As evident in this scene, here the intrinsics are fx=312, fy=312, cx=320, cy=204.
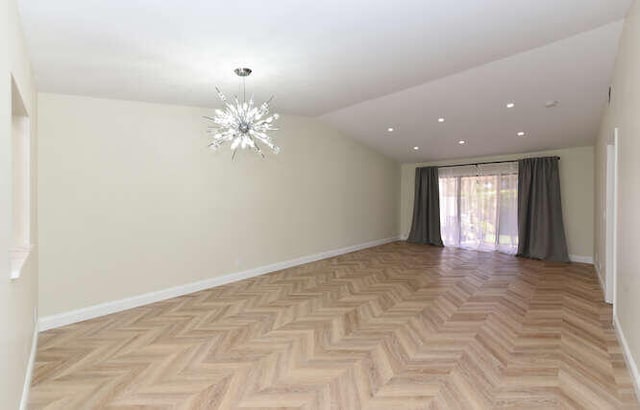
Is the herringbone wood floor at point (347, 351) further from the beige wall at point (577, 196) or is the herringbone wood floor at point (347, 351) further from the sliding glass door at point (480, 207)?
the sliding glass door at point (480, 207)

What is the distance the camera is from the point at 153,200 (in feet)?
12.3

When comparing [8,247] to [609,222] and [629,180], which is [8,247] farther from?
[609,222]

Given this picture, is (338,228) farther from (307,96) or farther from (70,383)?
(70,383)

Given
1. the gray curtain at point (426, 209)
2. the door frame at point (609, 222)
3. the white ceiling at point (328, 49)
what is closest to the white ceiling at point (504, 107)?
the white ceiling at point (328, 49)

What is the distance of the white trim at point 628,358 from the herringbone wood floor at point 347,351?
6 centimetres

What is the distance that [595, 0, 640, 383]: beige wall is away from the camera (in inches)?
82.3

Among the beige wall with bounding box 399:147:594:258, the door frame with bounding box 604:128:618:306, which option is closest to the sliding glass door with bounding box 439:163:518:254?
the beige wall with bounding box 399:147:594:258

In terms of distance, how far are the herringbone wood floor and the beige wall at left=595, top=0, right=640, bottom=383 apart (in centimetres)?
38

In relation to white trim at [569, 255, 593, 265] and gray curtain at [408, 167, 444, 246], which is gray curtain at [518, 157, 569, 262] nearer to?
white trim at [569, 255, 593, 265]

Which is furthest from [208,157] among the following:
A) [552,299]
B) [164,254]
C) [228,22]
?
[552,299]

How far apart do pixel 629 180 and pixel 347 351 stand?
2.48 m

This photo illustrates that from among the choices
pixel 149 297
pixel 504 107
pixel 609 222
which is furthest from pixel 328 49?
pixel 609 222

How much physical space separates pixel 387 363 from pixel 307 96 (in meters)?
3.21

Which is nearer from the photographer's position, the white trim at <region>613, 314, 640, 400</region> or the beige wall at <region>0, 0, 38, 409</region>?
the beige wall at <region>0, 0, 38, 409</region>
